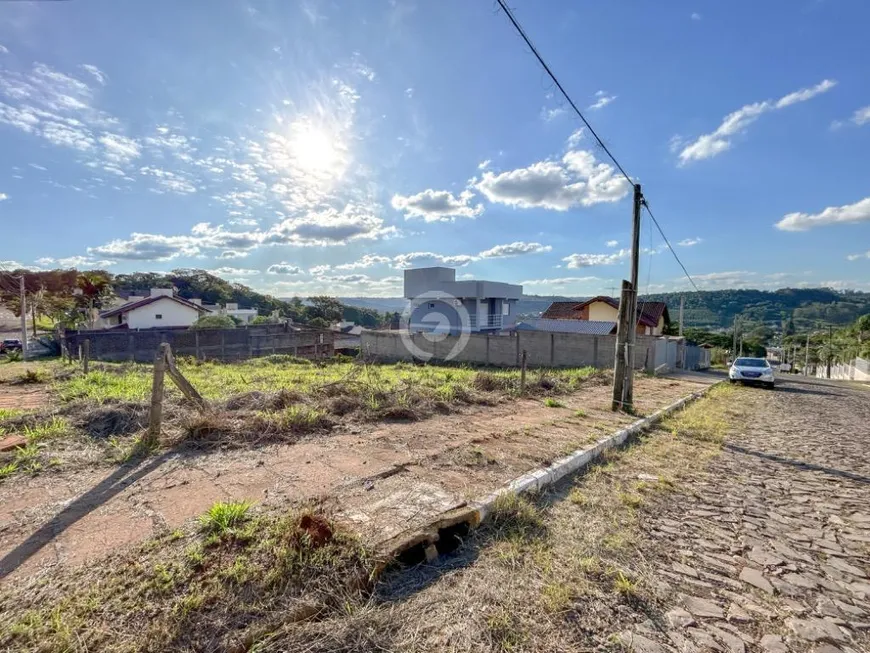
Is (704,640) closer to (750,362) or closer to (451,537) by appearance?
(451,537)

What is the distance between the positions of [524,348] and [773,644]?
52.0 ft

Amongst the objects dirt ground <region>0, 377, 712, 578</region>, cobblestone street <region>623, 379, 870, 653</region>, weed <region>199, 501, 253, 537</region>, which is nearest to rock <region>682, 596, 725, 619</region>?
cobblestone street <region>623, 379, 870, 653</region>

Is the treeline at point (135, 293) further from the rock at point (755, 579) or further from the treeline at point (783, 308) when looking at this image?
the treeline at point (783, 308)

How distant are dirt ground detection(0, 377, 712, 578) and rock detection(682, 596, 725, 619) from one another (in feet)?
4.91

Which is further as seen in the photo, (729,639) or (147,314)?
(147,314)

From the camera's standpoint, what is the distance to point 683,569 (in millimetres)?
2484

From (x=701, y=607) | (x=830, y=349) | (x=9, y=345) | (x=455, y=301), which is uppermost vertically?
(x=455, y=301)

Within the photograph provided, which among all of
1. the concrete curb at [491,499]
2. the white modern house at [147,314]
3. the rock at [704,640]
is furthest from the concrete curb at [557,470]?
the white modern house at [147,314]

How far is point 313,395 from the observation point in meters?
5.99

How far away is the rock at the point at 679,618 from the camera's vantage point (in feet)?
6.59

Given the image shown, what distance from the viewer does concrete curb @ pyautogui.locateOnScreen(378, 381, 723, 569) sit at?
2391 millimetres

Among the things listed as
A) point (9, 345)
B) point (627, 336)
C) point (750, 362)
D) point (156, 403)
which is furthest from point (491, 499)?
point (9, 345)

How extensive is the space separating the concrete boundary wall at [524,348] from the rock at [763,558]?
12.7m

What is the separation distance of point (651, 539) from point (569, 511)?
62 centimetres
